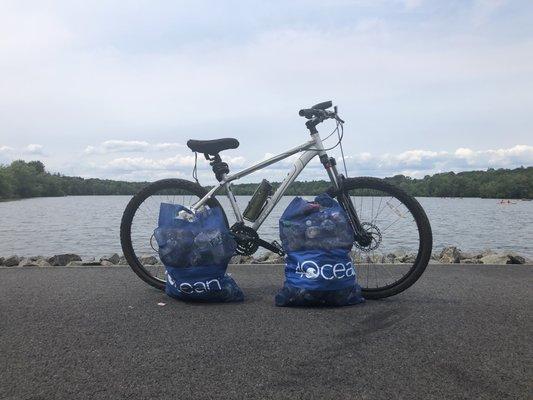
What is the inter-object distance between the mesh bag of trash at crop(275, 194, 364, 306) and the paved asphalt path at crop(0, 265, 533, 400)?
125 millimetres

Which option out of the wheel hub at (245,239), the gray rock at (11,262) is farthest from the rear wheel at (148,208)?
the gray rock at (11,262)

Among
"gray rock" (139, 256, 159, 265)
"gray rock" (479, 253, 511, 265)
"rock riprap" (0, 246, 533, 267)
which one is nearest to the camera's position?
"gray rock" (139, 256, 159, 265)

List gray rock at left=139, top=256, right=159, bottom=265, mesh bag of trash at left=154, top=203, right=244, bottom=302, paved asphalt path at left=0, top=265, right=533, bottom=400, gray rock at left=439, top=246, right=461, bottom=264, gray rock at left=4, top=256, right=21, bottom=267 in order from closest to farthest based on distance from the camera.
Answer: paved asphalt path at left=0, top=265, right=533, bottom=400 < mesh bag of trash at left=154, top=203, right=244, bottom=302 < gray rock at left=139, top=256, right=159, bottom=265 < gray rock at left=4, top=256, right=21, bottom=267 < gray rock at left=439, top=246, right=461, bottom=264

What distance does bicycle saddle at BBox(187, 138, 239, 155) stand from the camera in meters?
4.45

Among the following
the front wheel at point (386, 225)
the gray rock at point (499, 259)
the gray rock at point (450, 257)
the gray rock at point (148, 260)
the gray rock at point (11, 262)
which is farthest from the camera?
the gray rock at point (450, 257)

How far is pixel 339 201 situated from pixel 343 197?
5 centimetres

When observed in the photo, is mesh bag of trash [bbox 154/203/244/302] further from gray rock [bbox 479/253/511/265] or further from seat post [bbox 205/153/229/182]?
gray rock [bbox 479/253/511/265]

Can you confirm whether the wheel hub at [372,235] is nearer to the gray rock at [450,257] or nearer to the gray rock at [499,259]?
the gray rock at [499,259]

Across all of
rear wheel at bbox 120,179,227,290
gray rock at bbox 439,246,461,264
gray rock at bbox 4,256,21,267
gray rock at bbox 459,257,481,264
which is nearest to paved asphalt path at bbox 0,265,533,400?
rear wheel at bbox 120,179,227,290

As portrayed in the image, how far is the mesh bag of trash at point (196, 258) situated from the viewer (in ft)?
13.1

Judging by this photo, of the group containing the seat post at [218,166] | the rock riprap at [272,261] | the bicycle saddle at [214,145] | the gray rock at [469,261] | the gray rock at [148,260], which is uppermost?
the bicycle saddle at [214,145]

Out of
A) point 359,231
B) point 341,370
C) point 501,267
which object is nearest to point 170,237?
point 359,231

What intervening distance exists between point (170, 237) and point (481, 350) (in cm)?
248

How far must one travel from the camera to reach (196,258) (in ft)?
13.1
